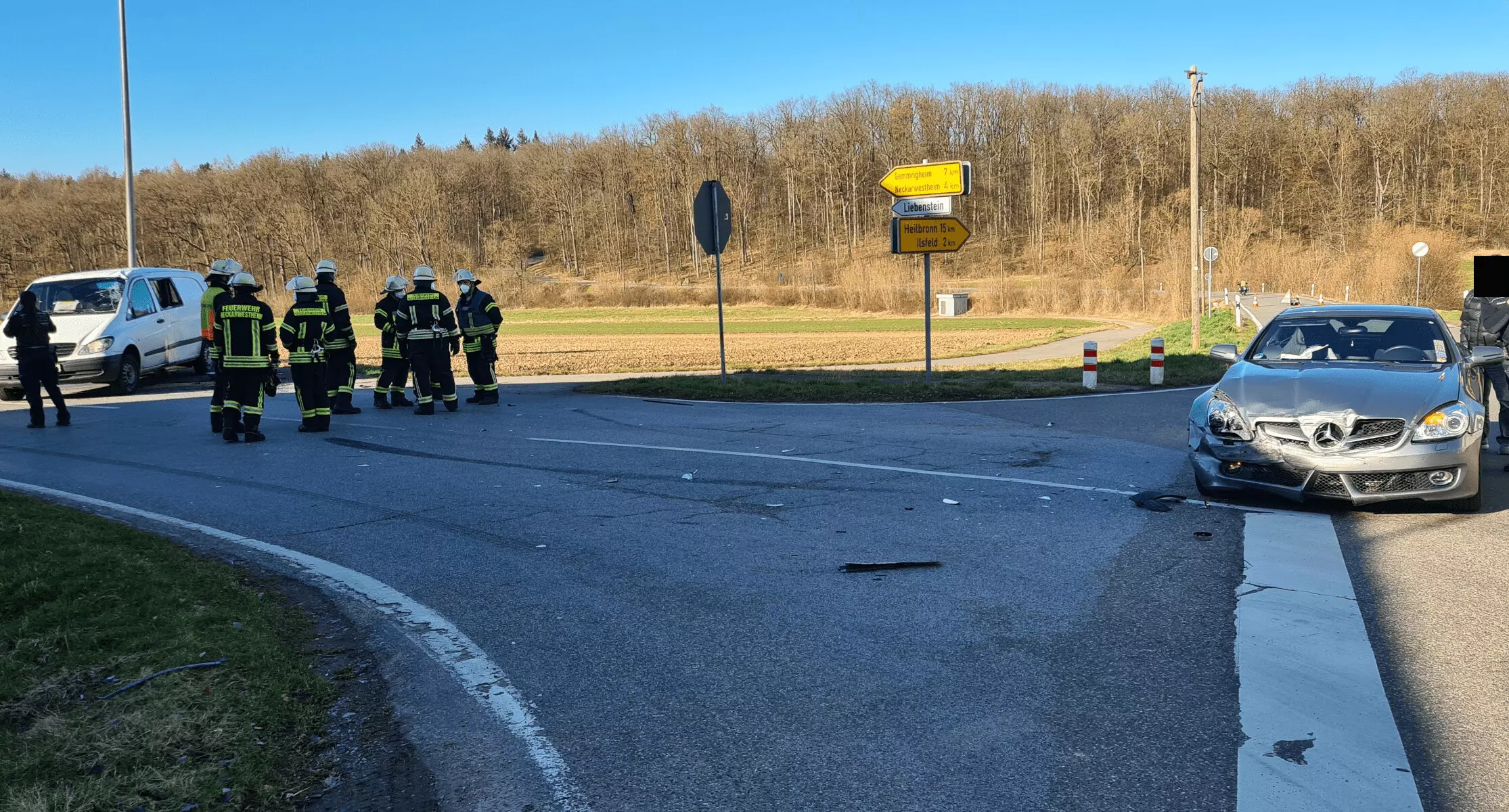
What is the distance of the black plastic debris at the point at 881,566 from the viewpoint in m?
6.08

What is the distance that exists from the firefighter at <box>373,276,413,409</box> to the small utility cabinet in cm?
4564

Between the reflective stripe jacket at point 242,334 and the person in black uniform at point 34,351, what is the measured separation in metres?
2.97

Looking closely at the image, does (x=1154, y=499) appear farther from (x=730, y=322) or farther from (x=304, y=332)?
(x=730, y=322)

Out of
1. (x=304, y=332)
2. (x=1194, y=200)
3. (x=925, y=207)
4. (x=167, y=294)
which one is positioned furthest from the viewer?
(x=1194, y=200)

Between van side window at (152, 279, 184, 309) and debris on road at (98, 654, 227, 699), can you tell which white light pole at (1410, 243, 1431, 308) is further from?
debris on road at (98, 654, 227, 699)

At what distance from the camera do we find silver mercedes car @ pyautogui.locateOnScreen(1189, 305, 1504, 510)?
6973mm

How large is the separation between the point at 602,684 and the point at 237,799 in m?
1.40

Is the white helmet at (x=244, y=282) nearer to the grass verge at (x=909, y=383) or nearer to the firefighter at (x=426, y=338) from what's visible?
the firefighter at (x=426, y=338)

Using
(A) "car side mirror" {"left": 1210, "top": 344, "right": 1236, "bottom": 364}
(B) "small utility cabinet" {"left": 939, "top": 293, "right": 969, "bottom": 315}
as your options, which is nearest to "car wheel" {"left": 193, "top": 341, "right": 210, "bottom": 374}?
(A) "car side mirror" {"left": 1210, "top": 344, "right": 1236, "bottom": 364}

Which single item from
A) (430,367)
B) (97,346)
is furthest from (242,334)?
(97,346)

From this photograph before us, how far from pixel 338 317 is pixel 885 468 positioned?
8334 mm

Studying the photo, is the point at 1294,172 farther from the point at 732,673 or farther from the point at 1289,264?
the point at 732,673

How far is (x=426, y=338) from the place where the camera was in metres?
14.7

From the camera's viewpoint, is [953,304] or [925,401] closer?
[925,401]
